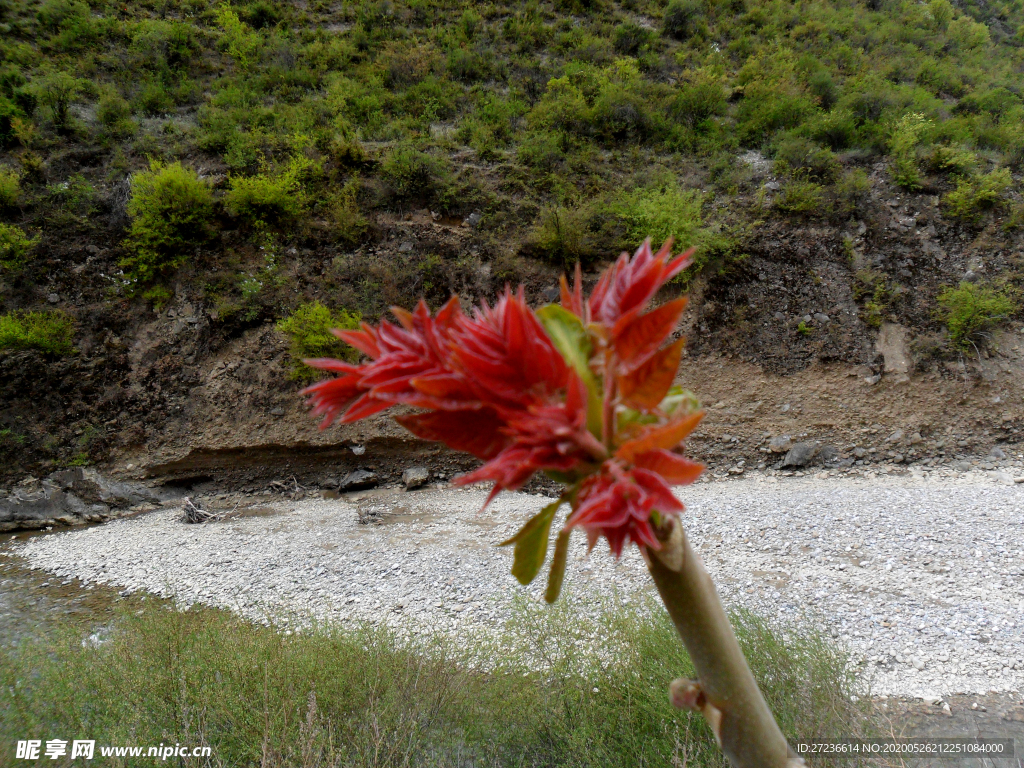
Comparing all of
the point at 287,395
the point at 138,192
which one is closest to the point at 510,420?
the point at 287,395

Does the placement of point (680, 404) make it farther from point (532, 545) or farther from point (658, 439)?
point (532, 545)

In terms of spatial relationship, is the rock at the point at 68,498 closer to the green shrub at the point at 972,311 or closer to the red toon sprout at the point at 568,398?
the red toon sprout at the point at 568,398

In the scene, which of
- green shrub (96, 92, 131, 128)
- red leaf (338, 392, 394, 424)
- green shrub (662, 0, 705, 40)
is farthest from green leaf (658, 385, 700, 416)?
green shrub (662, 0, 705, 40)

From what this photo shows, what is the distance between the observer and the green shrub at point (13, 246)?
26.8 ft

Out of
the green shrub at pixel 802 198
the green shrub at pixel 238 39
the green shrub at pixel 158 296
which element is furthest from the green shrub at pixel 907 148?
the green shrub at pixel 238 39

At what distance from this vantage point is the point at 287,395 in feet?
27.1

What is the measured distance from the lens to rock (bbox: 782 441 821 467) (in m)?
7.54

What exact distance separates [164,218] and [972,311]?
46.8ft

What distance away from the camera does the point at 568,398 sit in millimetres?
363

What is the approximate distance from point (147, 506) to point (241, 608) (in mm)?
4650

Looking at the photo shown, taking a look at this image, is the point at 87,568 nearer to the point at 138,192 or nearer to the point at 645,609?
the point at 138,192

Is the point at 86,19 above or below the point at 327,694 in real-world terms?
above

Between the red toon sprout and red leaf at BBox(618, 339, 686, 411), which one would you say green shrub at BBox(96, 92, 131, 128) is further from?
red leaf at BBox(618, 339, 686, 411)

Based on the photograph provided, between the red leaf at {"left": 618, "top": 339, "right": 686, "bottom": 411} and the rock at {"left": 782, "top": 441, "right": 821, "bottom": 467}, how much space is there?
27.8ft
